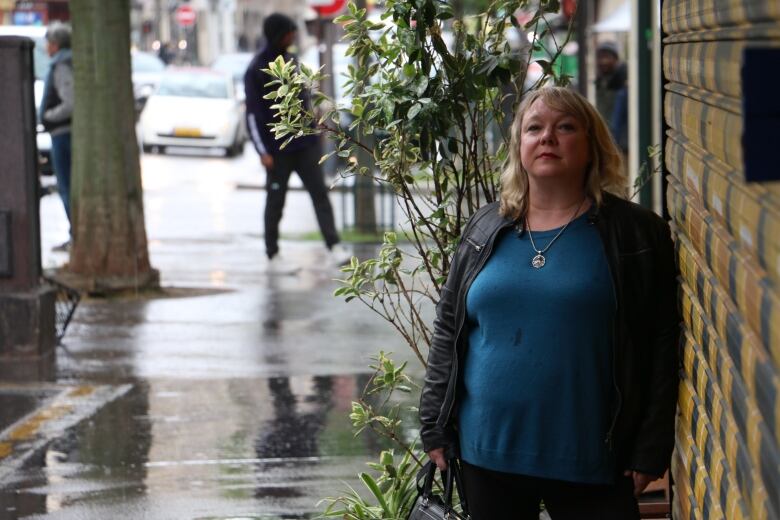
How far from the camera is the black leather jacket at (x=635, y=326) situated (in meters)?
3.73

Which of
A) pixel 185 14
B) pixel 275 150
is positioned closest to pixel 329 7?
pixel 275 150

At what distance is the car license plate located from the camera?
3003 centimetres

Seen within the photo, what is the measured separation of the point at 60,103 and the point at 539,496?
36.5 feet

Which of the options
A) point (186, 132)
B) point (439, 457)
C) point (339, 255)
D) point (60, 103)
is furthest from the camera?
point (186, 132)

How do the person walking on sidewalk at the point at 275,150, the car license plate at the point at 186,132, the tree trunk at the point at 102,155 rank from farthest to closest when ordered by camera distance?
the car license plate at the point at 186,132 → the person walking on sidewalk at the point at 275,150 → the tree trunk at the point at 102,155

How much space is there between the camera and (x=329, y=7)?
803 inches

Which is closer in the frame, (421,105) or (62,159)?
(421,105)

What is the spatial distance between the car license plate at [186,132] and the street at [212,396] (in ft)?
49.7

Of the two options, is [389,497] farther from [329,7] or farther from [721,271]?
[329,7]

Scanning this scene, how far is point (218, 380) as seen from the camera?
890 centimetres

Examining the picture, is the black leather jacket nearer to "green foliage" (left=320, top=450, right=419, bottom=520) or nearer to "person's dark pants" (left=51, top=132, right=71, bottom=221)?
"green foliage" (left=320, top=450, right=419, bottom=520)

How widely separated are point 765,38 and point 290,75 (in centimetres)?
286

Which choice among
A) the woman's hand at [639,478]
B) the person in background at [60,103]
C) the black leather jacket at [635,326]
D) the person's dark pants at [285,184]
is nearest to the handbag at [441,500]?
the black leather jacket at [635,326]

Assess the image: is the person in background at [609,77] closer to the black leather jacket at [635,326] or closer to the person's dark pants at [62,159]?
the person's dark pants at [62,159]
